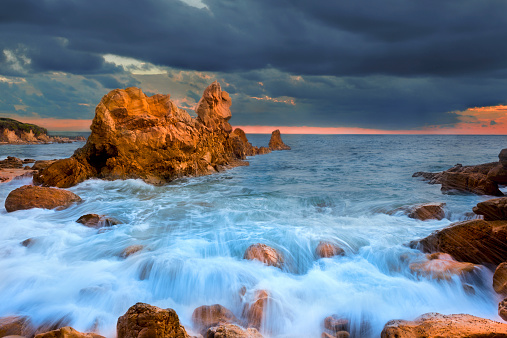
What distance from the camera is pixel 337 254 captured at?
7133mm

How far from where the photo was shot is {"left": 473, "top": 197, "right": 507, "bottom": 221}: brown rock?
Result: 726cm

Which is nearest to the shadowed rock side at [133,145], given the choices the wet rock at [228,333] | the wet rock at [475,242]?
the wet rock at [228,333]

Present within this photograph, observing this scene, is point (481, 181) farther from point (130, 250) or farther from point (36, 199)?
point (36, 199)

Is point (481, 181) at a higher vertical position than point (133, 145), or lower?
lower

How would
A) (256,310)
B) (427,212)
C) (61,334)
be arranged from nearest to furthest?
(61,334) → (256,310) → (427,212)

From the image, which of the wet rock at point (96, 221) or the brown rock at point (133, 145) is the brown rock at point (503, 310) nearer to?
the wet rock at point (96, 221)

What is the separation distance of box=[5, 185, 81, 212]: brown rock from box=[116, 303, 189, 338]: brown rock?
889 centimetres

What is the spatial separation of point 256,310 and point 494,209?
6736 millimetres

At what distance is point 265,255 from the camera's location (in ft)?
21.6

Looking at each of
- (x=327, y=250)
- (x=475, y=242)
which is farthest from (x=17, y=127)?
(x=475, y=242)

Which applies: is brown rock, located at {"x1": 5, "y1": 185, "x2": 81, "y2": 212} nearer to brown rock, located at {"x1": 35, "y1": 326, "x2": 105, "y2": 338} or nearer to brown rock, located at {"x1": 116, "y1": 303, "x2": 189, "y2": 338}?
brown rock, located at {"x1": 35, "y1": 326, "x2": 105, "y2": 338}

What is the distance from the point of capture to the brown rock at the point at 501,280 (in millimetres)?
5009

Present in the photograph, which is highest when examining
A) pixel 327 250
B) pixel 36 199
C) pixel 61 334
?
pixel 61 334

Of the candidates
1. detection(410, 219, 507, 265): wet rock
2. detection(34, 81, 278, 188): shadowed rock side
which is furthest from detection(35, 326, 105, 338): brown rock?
detection(34, 81, 278, 188): shadowed rock side
